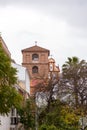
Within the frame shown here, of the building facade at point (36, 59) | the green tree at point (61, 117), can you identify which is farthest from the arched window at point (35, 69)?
the green tree at point (61, 117)

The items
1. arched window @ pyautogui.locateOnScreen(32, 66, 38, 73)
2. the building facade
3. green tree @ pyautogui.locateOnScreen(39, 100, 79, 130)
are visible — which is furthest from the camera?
arched window @ pyautogui.locateOnScreen(32, 66, 38, 73)

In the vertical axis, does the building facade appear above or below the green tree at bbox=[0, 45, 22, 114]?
above

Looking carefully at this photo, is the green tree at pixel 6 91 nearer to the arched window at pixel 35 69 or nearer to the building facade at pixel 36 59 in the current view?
the building facade at pixel 36 59

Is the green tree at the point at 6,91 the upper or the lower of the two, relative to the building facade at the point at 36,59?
lower

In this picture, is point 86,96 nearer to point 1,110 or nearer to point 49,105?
point 49,105

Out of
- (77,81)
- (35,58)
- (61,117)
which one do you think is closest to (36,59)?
(35,58)

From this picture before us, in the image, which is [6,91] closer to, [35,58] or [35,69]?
[35,69]

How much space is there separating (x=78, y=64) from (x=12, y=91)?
3102cm

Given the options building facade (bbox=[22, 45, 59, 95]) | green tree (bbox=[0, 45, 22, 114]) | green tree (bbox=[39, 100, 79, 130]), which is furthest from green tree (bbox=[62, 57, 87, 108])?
building facade (bbox=[22, 45, 59, 95])

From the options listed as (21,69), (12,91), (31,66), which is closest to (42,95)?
(21,69)

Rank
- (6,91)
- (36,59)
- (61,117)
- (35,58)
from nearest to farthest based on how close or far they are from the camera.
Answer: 1. (6,91)
2. (61,117)
3. (36,59)
4. (35,58)

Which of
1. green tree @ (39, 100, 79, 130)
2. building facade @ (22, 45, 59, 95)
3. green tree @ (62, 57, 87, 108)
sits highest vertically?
building facade @ (22, 45, 59, 95)

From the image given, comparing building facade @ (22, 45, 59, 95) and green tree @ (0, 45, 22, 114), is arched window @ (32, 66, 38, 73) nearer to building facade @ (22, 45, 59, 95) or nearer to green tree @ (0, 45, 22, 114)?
building facade @ (22, 45, 59, 95)

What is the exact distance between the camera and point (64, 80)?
199 feet
